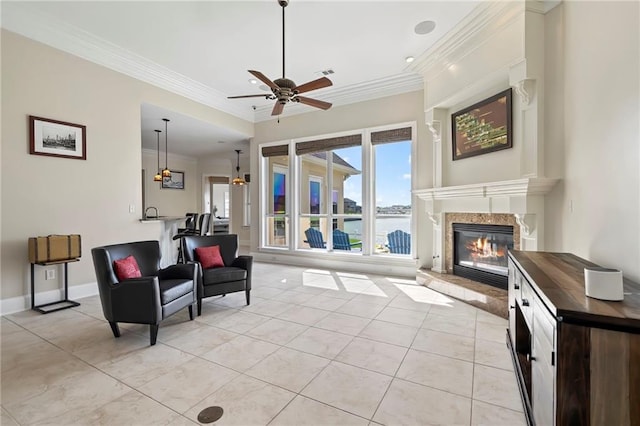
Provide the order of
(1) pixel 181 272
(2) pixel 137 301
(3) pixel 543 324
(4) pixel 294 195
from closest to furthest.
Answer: (3) pixel 543 324 → (2) pixel 137 301 → (1) pixel 181 272 → (4) pixel 294 195

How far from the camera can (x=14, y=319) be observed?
3.25m

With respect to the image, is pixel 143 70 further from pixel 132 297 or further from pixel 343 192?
pixel 343 192

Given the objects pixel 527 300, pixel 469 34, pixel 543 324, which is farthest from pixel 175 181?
pixel 543 324

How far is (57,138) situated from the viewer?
12.3ft

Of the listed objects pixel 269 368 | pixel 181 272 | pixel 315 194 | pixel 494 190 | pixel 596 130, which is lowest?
pixel 269 368

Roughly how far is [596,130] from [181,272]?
4192 millimetres

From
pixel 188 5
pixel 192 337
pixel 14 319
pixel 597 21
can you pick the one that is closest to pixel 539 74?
pixel 597 21

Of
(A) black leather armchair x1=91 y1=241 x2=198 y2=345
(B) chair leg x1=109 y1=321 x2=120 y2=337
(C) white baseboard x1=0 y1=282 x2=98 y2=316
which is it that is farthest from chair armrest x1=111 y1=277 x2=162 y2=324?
(C) white baseboard x1=0 y1=282 x2=98 y2=316

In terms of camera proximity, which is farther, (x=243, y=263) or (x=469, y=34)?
(x=243, y=263)

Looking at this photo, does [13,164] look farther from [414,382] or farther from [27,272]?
[414,382]

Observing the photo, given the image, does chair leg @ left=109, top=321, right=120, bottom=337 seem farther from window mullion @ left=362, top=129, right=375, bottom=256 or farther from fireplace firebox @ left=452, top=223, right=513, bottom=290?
fireplace firebox @ left=452, top=223, right=513, bottom=290

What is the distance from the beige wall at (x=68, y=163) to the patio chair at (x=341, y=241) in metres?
3.34

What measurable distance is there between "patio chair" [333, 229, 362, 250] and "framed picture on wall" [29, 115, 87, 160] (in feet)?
14.4

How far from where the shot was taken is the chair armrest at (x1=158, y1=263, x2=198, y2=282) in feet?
10.8
